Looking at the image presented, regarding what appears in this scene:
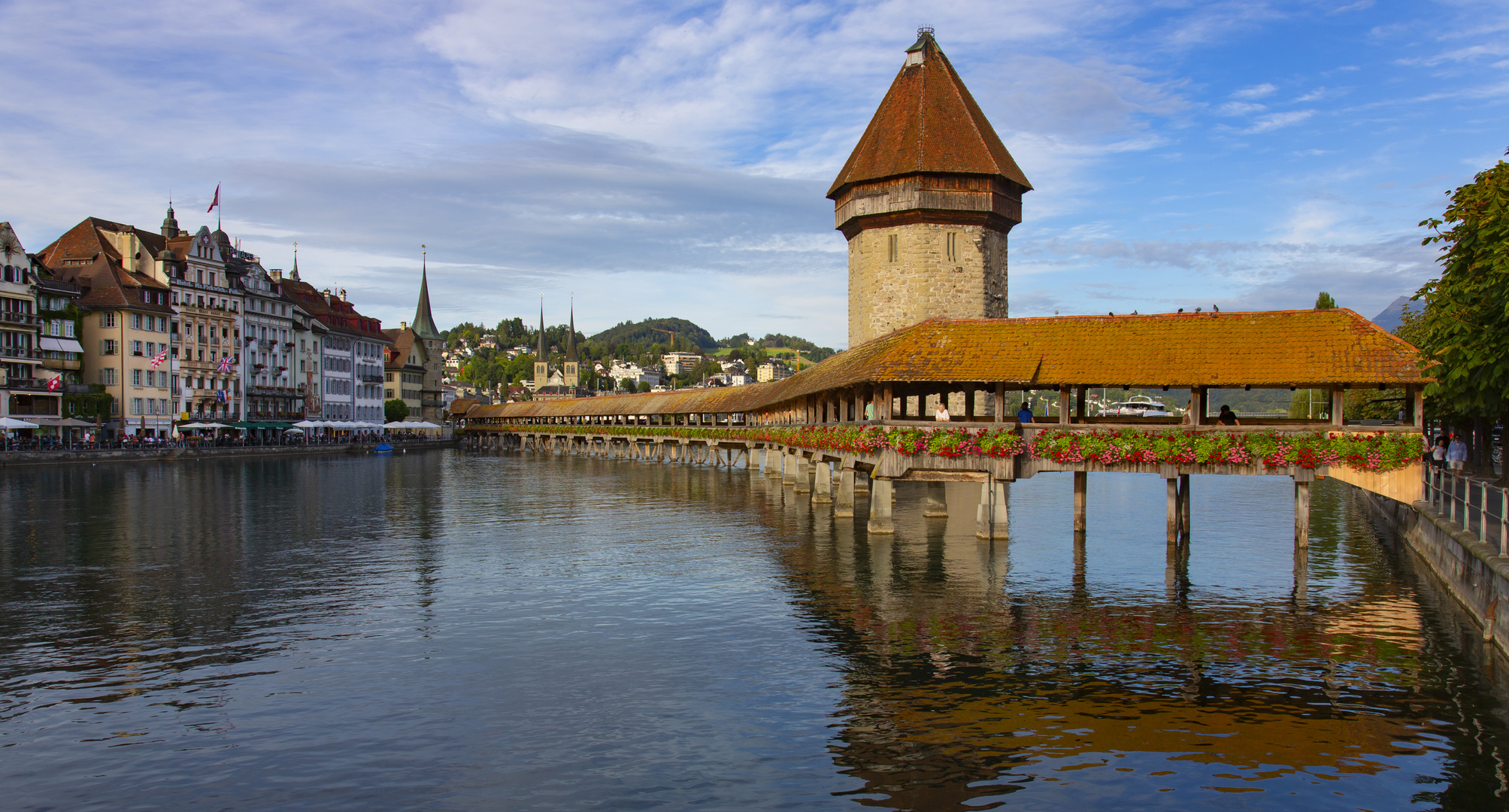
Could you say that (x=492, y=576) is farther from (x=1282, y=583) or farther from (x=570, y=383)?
(x=570, y=383)

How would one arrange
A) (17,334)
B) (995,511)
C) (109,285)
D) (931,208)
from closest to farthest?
(995,511)
(931,208)
(17,334)
(109,285)

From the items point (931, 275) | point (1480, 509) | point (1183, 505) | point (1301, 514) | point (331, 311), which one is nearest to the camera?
point (1480, 509)

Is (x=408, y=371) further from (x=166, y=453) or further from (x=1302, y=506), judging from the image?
(x=1302, y=506)

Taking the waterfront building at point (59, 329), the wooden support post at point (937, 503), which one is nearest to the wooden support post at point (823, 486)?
the wooden support post at point (937, 503)

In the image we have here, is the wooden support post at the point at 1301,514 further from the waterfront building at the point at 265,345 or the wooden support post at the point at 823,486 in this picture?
the waterfront building at the point at 265,345

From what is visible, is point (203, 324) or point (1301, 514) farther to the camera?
point (203, 324)

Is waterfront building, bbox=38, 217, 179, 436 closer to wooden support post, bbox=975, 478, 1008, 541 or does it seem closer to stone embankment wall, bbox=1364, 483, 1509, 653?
wooden support post, bbox=975, 478, 1008, 541

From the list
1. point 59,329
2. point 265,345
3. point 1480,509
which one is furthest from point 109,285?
point 1480,509

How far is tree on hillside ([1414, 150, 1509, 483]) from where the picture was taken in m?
20.8

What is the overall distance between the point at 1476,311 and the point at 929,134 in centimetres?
2937

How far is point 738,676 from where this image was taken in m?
14.5

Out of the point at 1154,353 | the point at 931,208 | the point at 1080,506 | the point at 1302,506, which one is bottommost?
the point at 1080,506

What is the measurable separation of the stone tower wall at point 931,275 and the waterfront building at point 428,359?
95.6 metres

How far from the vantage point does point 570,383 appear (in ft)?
621
